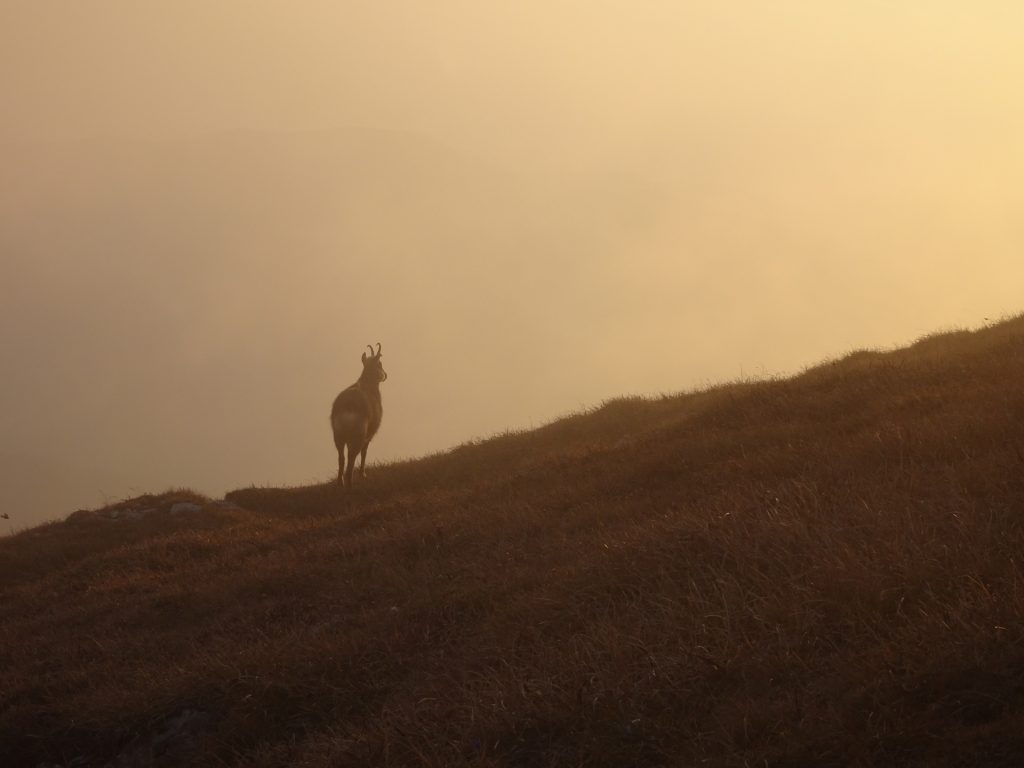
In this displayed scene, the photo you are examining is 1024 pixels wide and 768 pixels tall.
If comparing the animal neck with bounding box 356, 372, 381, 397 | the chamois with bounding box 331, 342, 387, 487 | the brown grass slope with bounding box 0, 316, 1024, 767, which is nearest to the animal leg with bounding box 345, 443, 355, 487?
the chamois with bounding box 331, 342, 387, 487

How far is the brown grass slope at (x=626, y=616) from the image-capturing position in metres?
5.93

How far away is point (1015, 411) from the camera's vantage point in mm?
10914

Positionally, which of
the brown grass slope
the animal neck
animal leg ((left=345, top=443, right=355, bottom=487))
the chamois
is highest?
the animal neck

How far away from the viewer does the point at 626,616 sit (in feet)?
Answer: 25.6

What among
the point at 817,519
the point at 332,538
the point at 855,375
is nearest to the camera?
the point at 817,519

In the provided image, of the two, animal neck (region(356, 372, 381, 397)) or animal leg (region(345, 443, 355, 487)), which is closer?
animal leg (region(345, 443, 355, 487))

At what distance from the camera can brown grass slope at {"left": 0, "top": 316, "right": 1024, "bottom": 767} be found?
19.5 feet

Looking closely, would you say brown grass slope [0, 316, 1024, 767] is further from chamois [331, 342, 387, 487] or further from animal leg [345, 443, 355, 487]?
chamois [331, 342, 387, 487]

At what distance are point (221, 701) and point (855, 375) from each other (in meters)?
11.0

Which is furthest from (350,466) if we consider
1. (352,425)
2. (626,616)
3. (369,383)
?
(626,616)

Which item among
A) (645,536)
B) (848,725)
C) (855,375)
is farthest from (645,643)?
(855,375)

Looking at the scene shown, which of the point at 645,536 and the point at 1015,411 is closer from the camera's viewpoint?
the point at 645,536

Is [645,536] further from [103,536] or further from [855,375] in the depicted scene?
[103,536]

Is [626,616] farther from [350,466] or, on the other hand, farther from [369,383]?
[369,383]
